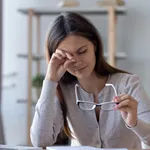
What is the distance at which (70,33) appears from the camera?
1.27 meters

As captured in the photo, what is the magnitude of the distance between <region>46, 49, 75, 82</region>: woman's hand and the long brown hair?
4 centimetres

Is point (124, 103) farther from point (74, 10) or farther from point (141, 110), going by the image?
point (74, 10)

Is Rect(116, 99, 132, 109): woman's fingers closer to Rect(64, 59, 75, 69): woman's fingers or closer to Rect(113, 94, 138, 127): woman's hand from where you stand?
Rect(113, 94, 138, 127): woman's hand

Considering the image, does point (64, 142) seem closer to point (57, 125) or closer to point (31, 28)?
point (31, 28)

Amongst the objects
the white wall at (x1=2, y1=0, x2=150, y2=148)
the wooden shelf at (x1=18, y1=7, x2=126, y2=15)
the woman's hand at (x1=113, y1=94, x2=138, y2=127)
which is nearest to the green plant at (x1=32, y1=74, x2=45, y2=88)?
the white wall at (x1=2, y1=0, x2=150, y2=148)

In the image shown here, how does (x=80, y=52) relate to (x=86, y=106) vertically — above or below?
above

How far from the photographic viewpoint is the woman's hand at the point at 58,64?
49.9 inches

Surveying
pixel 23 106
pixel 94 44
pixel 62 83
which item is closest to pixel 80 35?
pixel 94 44

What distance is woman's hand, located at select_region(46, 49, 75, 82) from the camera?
127 cm

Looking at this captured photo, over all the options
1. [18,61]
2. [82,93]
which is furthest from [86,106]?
[18,61]

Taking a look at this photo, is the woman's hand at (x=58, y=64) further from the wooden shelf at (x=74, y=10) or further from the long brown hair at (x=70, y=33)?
the wooden shelf at (x=74, y=10)

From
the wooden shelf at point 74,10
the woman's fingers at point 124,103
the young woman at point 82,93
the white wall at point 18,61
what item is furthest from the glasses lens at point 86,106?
the white wall at point 18,61

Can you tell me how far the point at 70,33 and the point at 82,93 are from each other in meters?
0.25

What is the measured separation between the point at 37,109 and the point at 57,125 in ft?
0.43
